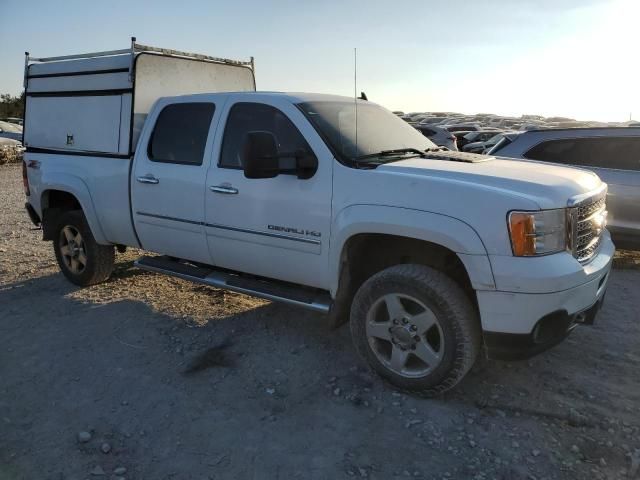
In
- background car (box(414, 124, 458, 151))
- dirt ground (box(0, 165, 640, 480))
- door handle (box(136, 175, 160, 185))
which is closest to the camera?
dirt ground (box(0, 165, 640, 480))

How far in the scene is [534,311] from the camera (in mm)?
3137

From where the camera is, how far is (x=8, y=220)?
9.54 m

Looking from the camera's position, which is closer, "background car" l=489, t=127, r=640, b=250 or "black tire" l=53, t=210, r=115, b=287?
"black tire" l=53, t=210, r=115, b=287

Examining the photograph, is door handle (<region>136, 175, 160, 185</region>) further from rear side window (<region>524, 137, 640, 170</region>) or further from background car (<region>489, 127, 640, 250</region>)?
rear side window (<region>524, 137, 640, 170</region>)

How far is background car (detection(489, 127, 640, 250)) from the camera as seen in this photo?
20.2 feet

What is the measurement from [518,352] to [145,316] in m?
3.23

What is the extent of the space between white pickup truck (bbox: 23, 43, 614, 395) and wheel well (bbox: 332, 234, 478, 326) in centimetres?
→ 1

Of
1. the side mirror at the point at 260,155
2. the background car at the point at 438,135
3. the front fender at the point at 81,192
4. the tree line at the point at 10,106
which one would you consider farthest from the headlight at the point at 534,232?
the tree line at the point at 10,106

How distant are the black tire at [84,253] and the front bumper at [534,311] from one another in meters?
3.95

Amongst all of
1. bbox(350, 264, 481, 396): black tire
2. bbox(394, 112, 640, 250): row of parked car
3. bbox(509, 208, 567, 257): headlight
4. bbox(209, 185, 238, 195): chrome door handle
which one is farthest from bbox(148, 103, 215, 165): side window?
bbox(394, 112, 640, 250): row of parked car

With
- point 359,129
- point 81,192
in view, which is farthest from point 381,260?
point 81,192

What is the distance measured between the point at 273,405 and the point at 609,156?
4978 millimetres

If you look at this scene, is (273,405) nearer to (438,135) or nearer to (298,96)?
(298,96)

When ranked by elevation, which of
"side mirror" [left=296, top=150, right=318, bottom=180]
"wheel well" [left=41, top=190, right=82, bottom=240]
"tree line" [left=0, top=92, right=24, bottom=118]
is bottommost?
"wheel well" [left=41, top=190, right=82, bottom=240]
